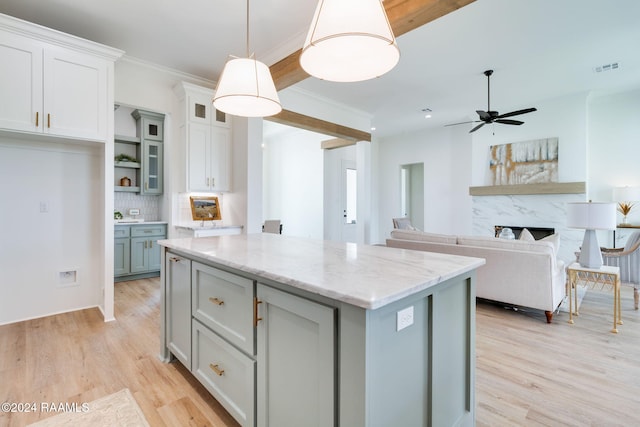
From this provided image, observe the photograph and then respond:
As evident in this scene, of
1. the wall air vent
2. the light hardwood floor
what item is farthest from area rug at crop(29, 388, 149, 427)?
the wall air vent

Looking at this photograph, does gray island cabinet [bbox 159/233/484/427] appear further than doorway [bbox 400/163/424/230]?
No

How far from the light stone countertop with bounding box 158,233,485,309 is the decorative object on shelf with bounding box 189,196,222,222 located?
2.36 metres

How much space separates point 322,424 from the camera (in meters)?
1.06

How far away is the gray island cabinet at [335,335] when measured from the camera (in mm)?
971

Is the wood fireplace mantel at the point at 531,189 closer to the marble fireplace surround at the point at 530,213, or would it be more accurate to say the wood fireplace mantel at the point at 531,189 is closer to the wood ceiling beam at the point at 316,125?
the marble fireplace surround at the point at 530,213

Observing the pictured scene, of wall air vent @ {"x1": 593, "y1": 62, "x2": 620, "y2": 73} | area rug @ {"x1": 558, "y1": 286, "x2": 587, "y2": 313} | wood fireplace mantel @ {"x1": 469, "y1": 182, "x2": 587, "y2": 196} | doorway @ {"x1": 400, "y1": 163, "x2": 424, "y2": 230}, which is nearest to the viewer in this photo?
area rug @ {"x1": 558, "y1": 286, "x2": 587, "y2": 313}

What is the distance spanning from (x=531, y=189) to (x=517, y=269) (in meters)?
3.29

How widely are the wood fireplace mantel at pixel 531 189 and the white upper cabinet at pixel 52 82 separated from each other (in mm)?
6332

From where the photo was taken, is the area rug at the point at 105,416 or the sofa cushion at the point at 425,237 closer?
the area rug at the point at 105,416

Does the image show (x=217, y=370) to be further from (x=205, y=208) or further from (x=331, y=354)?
(x=205, y=208)

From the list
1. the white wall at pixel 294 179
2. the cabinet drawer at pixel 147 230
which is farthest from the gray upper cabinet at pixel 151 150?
the white wall at pixel 294 179

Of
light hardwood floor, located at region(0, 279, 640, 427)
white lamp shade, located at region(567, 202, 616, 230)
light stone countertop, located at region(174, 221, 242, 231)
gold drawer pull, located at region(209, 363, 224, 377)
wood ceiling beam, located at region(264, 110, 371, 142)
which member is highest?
wood ceiling beam, located at region(264, 110, 371, 142)

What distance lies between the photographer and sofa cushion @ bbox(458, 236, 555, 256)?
2.95 metres

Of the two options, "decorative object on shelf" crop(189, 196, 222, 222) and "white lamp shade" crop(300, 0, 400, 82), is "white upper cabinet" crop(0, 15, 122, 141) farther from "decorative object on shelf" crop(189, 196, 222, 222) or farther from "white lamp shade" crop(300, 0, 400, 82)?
"white lamp shade" crop(300, 0, 400, 82)
